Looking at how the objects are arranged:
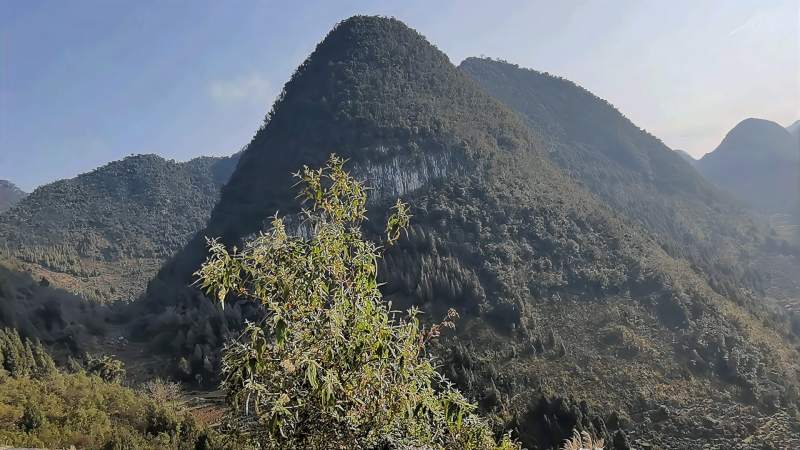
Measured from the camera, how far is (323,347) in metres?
4.29

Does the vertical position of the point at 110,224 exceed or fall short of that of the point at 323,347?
it exceeds it

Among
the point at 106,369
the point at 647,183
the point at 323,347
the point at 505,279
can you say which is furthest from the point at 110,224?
the point at 647,183

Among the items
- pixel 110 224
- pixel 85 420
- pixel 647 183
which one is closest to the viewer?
pixel 85 420

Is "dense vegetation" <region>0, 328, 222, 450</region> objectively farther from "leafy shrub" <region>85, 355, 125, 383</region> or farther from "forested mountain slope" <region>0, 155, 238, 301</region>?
"forested mountain slope" <region>0, 155, 238, 301</region>

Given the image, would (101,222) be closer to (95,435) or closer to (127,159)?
(127,159)

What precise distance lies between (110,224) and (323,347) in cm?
15726

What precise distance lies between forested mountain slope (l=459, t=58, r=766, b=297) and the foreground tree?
403 ft

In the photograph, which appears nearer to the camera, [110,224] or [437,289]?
[437,289]

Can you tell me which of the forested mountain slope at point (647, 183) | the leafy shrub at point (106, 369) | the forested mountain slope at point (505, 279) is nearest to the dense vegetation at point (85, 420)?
the leafy shrub at point (106, 369)

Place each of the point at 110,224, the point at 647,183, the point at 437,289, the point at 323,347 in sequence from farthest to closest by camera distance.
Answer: the point at 647,183 → the point at 110,224 → the point at 437,289 → the point at 323,347

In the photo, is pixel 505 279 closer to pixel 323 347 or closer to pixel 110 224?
pixel 323 347

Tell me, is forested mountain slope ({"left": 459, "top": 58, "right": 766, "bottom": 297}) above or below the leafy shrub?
above

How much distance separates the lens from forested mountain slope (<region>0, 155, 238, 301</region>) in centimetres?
10809

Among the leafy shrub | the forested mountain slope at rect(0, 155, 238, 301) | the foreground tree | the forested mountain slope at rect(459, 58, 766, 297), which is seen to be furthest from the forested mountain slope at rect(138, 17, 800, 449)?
the forested mountain slope at rect(459, 58, 766, 297)
